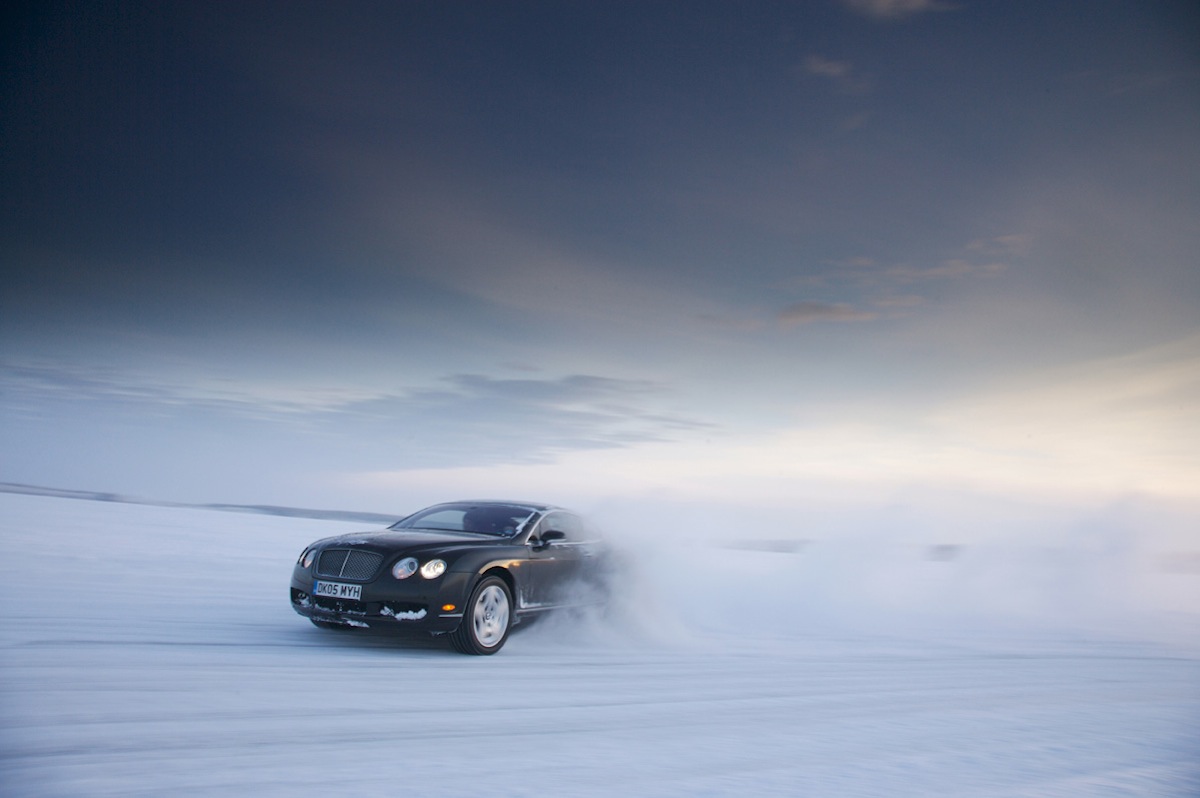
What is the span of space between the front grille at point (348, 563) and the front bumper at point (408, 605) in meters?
0.16

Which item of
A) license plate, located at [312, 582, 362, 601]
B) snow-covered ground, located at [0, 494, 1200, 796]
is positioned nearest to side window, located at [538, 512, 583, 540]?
snow-covered ground, located at [0, 494, 1200, 796]

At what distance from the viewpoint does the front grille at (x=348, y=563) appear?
Result: 28.0ft

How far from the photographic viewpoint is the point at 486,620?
8.88 metres

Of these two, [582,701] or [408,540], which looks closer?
[582,701]

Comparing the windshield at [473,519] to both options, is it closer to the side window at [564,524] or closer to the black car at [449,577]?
the black car at [449,577]

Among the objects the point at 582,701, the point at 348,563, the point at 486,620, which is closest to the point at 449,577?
the point at 486,620

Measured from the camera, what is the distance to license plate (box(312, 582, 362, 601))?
8.43m

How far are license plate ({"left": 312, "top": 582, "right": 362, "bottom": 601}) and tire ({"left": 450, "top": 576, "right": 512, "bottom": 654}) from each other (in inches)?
39.9

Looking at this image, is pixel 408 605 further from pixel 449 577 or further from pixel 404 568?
pixel 449 577

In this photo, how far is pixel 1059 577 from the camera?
1778 centimetres

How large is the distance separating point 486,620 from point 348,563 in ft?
4.93

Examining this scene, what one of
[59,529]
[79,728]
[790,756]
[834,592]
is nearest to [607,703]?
[790,756]

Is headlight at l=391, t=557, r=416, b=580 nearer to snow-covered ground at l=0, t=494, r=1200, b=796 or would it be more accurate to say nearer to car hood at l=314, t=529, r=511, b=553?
car hood at l=314, t=529, r=511, b=553

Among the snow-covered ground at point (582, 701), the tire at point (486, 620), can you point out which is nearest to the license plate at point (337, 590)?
the snow-covered ground at point (582, 701)
